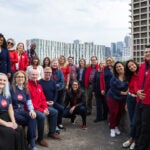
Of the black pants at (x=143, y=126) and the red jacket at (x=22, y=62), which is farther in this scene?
the red jacket at (x=22, y=62)

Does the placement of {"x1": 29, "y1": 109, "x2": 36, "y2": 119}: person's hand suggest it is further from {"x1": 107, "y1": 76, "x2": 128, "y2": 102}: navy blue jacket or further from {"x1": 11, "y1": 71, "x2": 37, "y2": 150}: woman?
{"x1": 107, "y1": 76, "x2": 128, "y2": 102}: navy blue jacket

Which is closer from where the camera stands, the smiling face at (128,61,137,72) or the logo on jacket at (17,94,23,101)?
the logo on jacket at (17,94,23,101)

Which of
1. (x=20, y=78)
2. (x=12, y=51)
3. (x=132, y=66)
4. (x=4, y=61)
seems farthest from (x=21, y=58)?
(x=132, y=66)

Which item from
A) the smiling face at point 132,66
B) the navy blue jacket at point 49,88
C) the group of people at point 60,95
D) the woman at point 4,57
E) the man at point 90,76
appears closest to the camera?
the group of people at point 60,95

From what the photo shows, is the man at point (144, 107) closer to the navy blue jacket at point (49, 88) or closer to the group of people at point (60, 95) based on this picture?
the group of people at point (60, 95)

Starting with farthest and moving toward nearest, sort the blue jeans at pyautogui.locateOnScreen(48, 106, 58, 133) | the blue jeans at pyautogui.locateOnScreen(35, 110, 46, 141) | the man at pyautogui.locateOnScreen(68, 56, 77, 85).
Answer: the man at pyautogui.locateOnScreen(68, 56, 77, 85)
the blue jeans at pyautogui.locateOnScreen(48, 106, 58, 133)
the blue jeans at pyautogui.locateOnScreen(35, 110, 46, 141)

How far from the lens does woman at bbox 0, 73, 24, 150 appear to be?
4.14 metres

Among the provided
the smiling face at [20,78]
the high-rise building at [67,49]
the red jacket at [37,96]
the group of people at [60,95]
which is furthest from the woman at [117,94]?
the high-rise building at [67,49]

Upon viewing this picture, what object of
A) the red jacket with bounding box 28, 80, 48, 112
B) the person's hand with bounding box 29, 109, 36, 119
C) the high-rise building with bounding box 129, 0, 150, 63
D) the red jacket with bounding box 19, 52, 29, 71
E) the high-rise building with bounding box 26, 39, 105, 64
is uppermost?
the high-rise building with bounding box 129, 0, 150, 63

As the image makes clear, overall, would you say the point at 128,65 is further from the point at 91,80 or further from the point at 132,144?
the point at 91,80

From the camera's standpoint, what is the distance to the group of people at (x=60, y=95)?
4.55 metres

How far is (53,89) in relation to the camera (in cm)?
621

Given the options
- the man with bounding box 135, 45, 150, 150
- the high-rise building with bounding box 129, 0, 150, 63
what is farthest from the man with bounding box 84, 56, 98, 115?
the high-rise building with bounding box 129, 0, 150, 63

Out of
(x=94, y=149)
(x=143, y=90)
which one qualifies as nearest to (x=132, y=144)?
(x=94, y=149)
